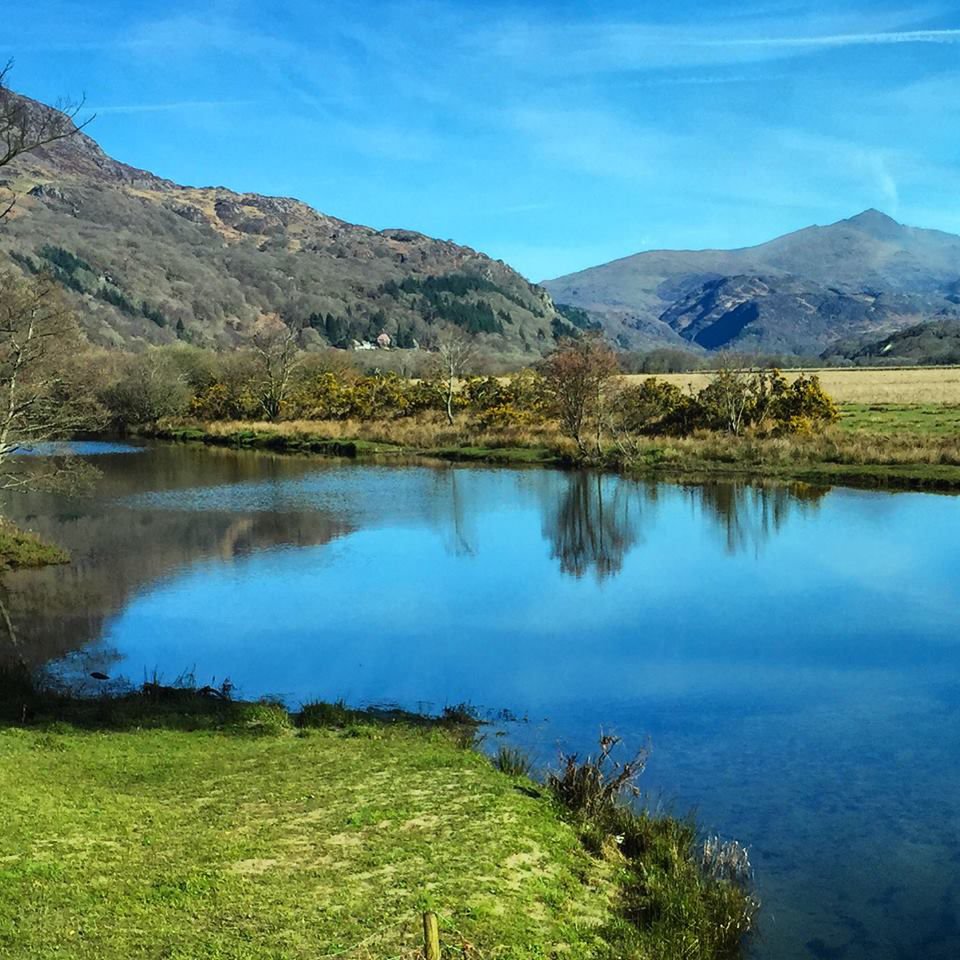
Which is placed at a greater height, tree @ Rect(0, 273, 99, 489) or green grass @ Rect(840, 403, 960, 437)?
tree @ Rect(0, 273, 99, 489)

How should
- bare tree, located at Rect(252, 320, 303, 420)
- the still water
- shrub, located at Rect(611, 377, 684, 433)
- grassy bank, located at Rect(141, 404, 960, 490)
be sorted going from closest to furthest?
the still water < grassy bank, located at Rect(141, 404, 960, 490) < shrub, located at Rect(611, 377, 684, 433) < bare tree, located at Rect(252, 320, 303, 420)

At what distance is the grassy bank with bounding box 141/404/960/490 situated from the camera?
42.4 m

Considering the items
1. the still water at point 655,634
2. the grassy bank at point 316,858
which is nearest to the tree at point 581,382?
the still water at point 655,634

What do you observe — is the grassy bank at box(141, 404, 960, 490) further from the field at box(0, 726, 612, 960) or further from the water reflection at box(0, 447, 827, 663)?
the field at box(0, 726, 612, 960)

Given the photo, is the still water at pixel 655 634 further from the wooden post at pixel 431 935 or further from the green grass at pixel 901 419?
the green grass at pixel 901 419

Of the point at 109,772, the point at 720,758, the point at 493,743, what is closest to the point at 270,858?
the point at 109,772

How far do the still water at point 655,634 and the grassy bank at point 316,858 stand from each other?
155cm

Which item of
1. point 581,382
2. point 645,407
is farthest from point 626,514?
point 645,407

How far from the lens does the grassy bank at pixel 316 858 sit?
6.75 metres

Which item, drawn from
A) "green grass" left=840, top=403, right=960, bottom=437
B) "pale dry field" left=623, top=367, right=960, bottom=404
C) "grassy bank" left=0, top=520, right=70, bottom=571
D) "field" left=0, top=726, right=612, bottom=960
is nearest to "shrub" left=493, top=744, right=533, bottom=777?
"field" left=0, top=726, right=612, bottom=960

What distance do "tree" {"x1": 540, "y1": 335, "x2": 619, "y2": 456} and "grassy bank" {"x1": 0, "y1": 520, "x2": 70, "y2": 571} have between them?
1162 inches

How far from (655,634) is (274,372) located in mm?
64960

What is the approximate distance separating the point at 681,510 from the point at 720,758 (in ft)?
78.5

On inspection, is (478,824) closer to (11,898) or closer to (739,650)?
(11,898)
